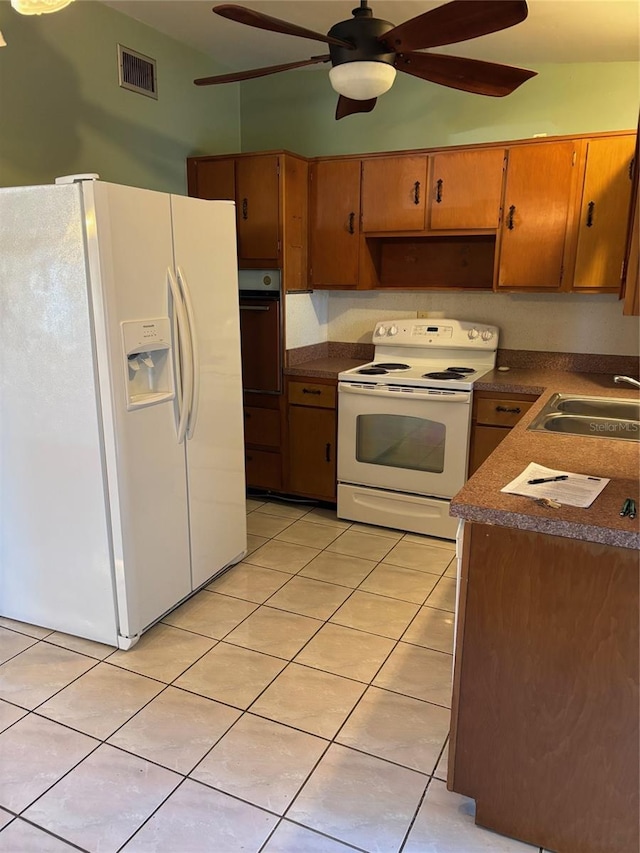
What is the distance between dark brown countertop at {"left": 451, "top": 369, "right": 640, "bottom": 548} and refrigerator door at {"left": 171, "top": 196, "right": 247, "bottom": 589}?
4.34 feet

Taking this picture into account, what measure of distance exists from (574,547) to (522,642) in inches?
11.1

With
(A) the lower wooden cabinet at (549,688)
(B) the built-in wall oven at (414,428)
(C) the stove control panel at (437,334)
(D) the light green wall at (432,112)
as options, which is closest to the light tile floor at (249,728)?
(A) the lower wooden cabinet at (549,688)

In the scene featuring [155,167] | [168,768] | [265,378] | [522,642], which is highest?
[155,167]

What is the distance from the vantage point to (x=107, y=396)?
88.8 inches

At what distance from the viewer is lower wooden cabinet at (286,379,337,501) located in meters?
3.73

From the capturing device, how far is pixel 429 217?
3.59 m

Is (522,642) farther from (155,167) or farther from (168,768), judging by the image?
(155,167)

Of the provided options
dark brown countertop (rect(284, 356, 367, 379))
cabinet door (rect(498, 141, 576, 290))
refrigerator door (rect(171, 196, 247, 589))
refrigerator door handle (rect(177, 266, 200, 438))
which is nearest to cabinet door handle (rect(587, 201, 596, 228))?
cabinet door (rect(498, 141, 576, 290))

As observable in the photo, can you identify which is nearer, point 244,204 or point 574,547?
point 574,547

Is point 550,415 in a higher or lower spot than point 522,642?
higher

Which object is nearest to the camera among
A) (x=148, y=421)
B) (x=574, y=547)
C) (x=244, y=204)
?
(x=574, y=547)

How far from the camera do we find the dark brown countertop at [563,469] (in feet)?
4.63

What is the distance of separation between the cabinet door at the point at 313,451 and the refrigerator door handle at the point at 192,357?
3.90 ft

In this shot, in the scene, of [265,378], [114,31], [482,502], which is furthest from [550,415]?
[114,31]
